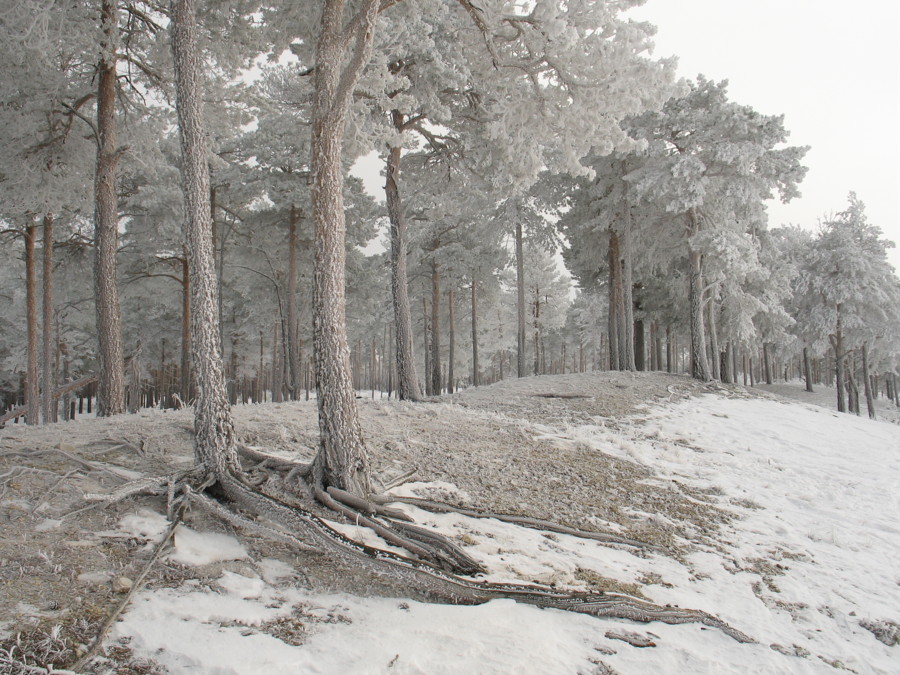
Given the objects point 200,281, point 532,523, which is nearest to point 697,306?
point 532,523

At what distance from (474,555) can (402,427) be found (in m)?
4.08

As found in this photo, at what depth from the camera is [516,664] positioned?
8.35 ft

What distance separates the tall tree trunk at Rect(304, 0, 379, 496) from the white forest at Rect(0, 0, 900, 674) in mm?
Result: 30

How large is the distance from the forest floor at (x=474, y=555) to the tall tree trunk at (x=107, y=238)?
1861mm

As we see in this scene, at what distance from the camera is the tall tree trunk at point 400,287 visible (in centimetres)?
1163

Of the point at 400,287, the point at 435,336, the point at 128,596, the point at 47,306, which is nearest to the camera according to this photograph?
→ the point at 128,596

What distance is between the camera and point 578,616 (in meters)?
3.12

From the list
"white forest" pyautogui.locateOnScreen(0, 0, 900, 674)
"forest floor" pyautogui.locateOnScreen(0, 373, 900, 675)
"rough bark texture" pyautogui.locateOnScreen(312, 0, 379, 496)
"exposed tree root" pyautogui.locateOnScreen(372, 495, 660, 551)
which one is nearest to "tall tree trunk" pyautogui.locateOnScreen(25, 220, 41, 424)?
"white forest" pyautogui.locateOnScreen(0, 0, 900, 674)

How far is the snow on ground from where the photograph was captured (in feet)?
8.11

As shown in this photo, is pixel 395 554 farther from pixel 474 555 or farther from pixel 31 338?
pixel 31 338

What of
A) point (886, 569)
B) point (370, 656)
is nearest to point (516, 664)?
point (370, 656)

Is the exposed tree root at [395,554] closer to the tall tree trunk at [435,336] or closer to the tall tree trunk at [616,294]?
the tall tree trunk at [435,336]

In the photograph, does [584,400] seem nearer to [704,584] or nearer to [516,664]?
[704,584]

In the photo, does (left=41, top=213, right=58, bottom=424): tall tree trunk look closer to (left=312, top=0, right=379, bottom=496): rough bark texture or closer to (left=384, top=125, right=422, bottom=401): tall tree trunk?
(left=384, top=125, right=422, bottom=401): tall tree trunk
